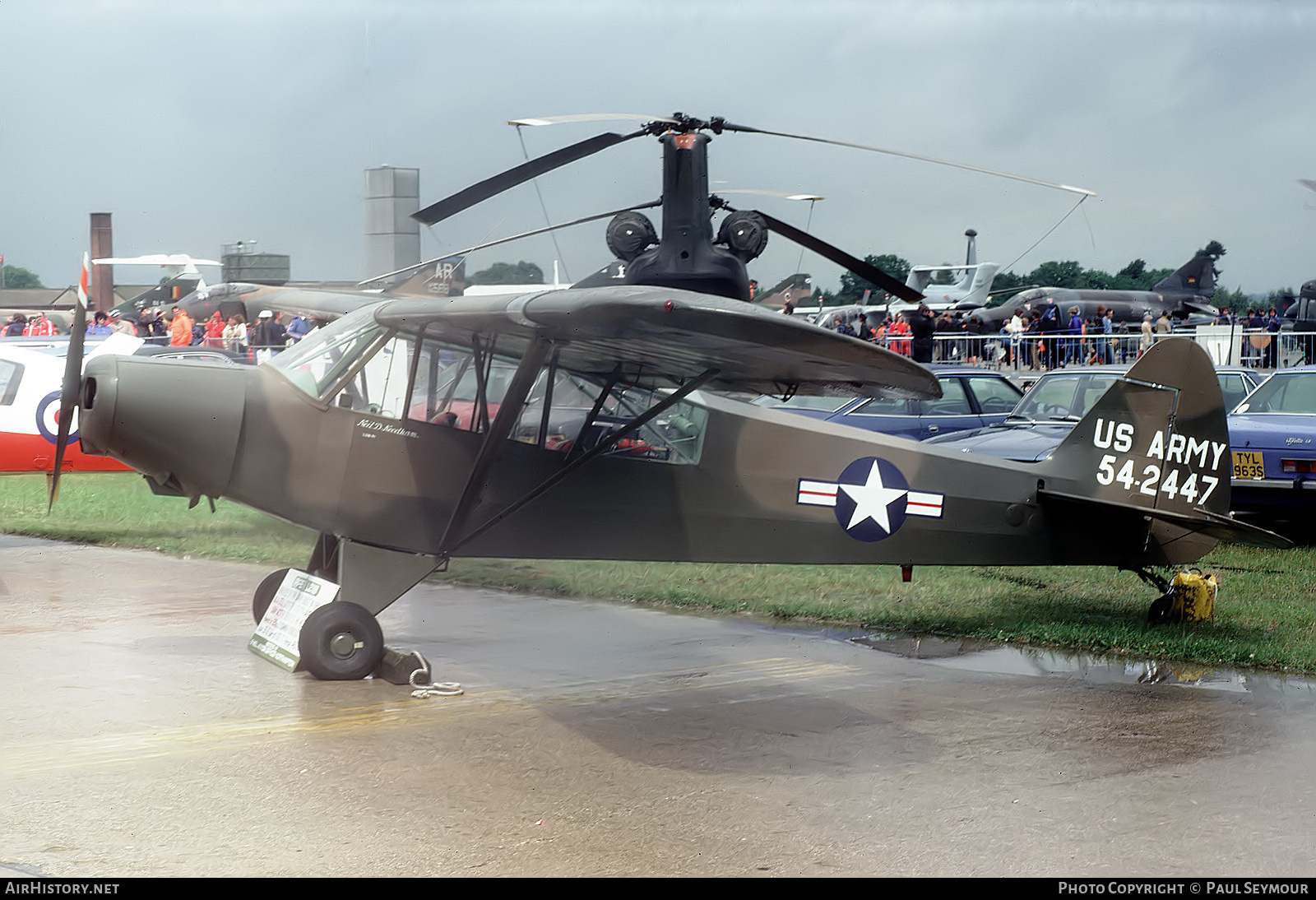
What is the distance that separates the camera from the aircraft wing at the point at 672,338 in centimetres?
545

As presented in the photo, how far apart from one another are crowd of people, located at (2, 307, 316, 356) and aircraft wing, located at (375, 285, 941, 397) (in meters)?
11.9

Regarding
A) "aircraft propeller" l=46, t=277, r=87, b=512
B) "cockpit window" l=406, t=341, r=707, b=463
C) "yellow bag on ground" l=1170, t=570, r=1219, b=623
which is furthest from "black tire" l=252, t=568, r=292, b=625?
"yellow bag on ground" l=1170, t=570, r=1219, b=623

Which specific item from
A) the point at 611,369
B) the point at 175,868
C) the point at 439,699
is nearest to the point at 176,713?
the point at 439,699

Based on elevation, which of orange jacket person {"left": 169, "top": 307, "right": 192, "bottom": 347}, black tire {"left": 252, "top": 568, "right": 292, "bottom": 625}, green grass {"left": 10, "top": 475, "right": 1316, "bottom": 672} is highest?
orange jacket person {"left": 169, "top": 307, "right": 192, "bottom": 347}

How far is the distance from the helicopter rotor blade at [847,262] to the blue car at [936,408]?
259 cm

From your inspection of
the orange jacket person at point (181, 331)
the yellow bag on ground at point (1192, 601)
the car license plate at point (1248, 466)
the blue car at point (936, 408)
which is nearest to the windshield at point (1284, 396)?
the car license plate at point (1248, 466)

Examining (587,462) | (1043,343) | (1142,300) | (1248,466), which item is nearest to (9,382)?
(587,462)

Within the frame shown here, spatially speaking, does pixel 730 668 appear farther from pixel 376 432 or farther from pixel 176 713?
pixel 176 713

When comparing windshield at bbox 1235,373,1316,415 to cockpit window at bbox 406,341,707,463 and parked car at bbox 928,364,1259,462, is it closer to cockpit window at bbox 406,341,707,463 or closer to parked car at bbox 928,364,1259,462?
parked car at bbox 928,364,1259,462

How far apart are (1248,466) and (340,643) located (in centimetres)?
894

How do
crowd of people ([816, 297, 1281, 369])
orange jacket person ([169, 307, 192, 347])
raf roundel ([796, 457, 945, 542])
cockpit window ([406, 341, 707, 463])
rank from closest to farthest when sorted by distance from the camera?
1. cockpit window ([406, 341, 707, 463])
2. raf roundel ([796, 457, 945, 542])
3. orange jacket person ([169, 307, 192, 347])
4. crowd of people ([816, 297, 1281, 369])

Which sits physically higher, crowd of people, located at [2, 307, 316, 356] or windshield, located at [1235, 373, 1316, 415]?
crowd of people, located at [2, 307, 316, 356]

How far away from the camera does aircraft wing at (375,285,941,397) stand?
5.45 meters

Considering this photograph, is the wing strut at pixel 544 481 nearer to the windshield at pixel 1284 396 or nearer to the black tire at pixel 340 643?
the black tire at pixel 340 643
